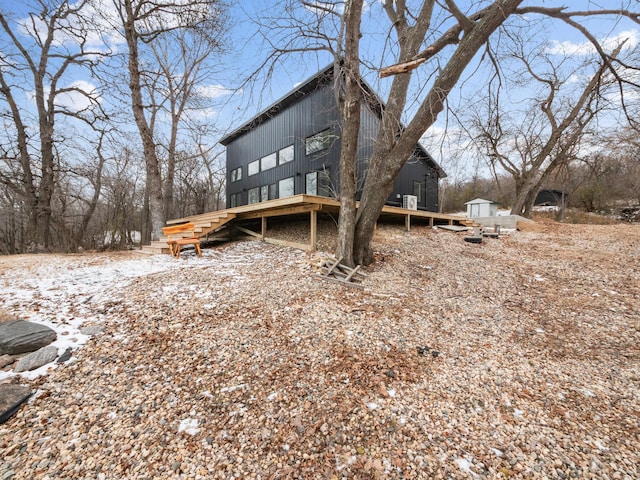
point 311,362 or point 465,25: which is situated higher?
point 465,25

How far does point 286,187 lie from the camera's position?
38.8ft

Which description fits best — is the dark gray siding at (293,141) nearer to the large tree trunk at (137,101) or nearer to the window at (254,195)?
the window at (254,195)

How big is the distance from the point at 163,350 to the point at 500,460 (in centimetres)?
275

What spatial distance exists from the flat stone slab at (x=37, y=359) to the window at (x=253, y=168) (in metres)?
12.1

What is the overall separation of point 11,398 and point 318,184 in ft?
31.5

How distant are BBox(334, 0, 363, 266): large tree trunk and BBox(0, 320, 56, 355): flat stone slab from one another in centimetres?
391

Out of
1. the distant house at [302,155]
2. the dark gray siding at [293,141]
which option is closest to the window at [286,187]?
the distant house at [302,155]

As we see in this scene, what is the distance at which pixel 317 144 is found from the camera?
10.5 meters

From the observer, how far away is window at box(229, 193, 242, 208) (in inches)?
582

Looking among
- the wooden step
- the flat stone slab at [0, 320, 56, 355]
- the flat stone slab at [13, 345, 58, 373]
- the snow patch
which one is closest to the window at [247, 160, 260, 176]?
the wooden step

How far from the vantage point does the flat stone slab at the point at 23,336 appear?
2211mm

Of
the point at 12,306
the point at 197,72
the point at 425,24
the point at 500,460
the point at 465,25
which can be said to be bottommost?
the point at 500,460

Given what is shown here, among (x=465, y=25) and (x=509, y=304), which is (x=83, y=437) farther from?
(x=465, y=25)

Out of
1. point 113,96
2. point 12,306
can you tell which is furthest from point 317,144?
point 12,306
